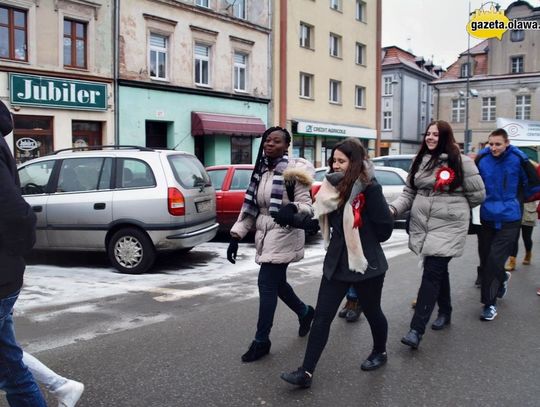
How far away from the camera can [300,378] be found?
386 centimetres

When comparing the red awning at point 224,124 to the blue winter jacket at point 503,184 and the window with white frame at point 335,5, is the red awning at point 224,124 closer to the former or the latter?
Answer: the window with white frame at point 335,5

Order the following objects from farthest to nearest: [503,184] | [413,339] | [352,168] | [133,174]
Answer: [133,174] → [503,184] → [413,339] → [352,168]

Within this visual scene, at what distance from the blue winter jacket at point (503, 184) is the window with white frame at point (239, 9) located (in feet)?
66.0

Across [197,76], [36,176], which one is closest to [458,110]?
[197,76]

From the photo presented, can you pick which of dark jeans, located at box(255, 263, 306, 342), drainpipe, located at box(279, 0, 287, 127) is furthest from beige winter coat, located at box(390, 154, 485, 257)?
drainpipe, located at box(279, 0, 287, 127)

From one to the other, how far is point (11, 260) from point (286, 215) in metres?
1.90

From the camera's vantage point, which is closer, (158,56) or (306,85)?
(158,56)

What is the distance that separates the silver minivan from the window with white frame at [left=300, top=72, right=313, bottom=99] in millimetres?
20156

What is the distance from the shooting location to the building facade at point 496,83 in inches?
1998

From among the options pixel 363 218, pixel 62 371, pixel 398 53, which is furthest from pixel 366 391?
pixel 398 53

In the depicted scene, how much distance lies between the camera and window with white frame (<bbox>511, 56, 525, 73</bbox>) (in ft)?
170

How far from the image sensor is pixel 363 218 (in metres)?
4.06

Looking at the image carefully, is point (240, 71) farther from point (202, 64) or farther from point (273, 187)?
point (273, 187)

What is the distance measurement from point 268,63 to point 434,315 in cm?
2131
